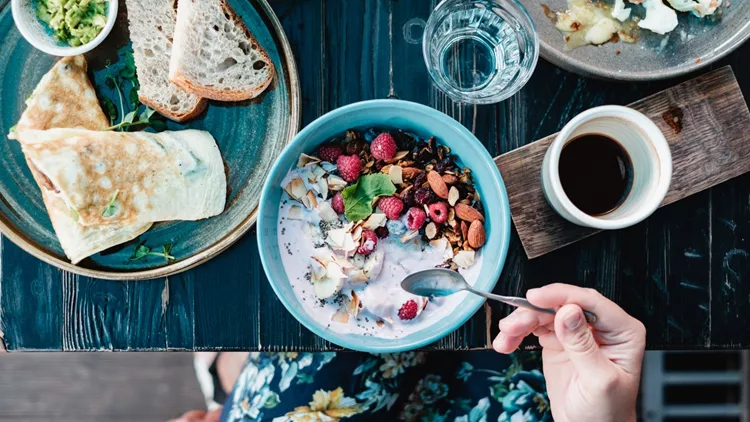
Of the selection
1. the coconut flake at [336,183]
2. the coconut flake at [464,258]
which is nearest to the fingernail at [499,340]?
the coconut flake at [464,258]

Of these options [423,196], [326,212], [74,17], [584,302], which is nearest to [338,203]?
[326,212]

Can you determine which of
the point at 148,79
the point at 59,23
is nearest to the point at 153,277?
the point at 148,79

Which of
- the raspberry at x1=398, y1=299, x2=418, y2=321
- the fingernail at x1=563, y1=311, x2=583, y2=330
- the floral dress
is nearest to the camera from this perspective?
the fingernail at x1=563, y1=311, x2=583, y2=330

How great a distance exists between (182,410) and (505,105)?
1.28 metres

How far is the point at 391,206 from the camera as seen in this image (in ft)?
3.14

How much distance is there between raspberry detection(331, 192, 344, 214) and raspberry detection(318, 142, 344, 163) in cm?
6

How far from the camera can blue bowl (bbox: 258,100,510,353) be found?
3.02 ft

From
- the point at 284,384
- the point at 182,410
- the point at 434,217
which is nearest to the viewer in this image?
the point at 434,217

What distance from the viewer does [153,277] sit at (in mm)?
1023

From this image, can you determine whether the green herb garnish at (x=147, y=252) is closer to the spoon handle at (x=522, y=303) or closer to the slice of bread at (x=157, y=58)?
the slice of bread at (x=157, y=58)

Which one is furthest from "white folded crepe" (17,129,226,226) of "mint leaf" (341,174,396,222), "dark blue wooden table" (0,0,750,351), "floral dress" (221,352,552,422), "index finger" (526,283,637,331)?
"index finger" (526,283,637,331)

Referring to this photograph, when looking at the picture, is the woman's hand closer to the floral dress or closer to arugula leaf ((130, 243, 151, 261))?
the floral dress

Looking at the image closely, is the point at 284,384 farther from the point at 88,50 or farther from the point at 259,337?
the point at 88,50

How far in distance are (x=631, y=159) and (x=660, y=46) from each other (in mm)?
200
